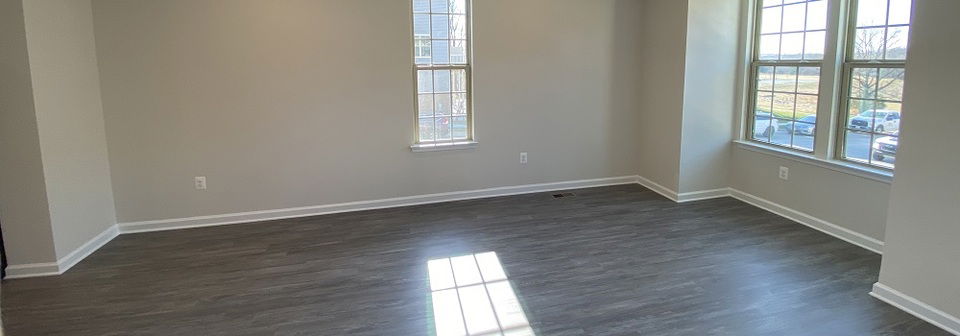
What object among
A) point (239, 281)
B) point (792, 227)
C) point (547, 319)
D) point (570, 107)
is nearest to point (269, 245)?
point (239, 281)

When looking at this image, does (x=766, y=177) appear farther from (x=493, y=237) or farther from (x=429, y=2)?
(x=429, y=2)

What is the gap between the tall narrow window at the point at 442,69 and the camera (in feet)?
16.5

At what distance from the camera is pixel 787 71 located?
461 cm

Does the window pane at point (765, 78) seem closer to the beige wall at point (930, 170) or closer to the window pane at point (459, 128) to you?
the beige wall at point (930, 170)

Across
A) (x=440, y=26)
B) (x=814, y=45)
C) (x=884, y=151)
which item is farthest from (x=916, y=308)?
(x=440, y=26)

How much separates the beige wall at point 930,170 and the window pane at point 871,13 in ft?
3.43

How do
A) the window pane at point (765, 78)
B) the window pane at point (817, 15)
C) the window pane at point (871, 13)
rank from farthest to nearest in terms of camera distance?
1. the window pane at point (765, 78)
2. the window pane at point (817, 15)
3. the window pane at point (871, 13)

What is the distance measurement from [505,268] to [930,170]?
233cm

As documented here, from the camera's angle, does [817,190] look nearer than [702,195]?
Yes

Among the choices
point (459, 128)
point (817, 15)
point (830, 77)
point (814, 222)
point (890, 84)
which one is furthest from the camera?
point (459, 128)

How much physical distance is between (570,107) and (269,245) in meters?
3.02

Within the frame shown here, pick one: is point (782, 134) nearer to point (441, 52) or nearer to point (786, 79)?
point (786, 79)

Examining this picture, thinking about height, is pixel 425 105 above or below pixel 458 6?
below

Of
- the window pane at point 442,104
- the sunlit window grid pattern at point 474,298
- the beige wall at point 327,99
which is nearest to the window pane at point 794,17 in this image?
the beige wall at point 327,99
